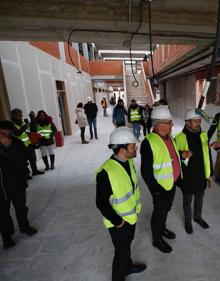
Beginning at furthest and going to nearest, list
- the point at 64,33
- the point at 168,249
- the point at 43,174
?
the point at 43,174
the point at 64,33
the point at 168,249

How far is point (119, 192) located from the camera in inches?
49.9

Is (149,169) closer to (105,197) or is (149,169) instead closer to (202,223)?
(105,197)

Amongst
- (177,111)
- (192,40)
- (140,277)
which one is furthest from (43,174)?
(177,111)

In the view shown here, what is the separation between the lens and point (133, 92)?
11.2 m

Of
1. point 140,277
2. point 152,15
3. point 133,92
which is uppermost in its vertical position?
Result: point 152,15

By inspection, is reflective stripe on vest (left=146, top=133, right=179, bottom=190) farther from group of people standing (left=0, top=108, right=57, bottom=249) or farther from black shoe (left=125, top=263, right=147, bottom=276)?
group of people standing (left=0, top=108, right=57, bottom=249)

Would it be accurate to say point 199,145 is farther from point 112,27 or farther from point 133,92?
point 133,92

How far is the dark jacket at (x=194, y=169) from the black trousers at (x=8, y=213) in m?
1.87

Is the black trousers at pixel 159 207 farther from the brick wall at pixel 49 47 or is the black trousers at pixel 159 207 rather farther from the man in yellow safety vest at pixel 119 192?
the brick wall at pixel 49 47

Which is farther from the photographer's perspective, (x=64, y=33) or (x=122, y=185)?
(x=64, y=33)

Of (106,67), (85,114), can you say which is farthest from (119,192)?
(106,67)

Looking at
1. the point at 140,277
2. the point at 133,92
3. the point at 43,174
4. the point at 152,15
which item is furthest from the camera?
the point at 133,92

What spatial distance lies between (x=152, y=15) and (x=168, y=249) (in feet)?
8.99

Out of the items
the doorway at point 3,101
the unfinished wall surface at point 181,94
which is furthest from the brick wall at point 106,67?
the doorway at point 3,101
